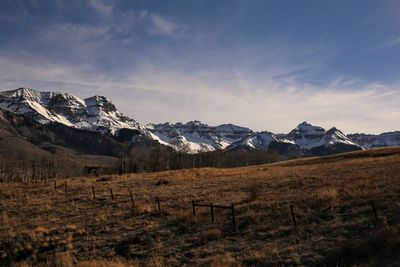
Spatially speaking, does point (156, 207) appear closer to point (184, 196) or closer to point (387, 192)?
point (184, 196)

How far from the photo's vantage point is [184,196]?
37500 mm

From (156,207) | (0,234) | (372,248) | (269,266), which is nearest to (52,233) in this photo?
(0,234)

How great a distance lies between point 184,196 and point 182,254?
1749cm

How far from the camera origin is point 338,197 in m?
25.8

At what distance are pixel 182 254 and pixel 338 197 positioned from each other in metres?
11.2

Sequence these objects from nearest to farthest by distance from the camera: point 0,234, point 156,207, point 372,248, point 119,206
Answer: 1. point 372,248
2. point 0,234
3. point 156,207
4. point 119,206

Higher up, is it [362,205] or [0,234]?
[362,205]

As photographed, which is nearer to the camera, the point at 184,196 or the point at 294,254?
the point at 294,254

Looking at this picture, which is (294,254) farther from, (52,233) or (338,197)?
(52,233)

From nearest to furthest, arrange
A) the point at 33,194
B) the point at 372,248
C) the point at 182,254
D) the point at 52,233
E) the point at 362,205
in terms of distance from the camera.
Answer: the point at 372,248, the point at 182,254, the point at 362,205, the point at 52,233, the point at 33,194

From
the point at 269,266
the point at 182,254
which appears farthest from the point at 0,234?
the point at 269,266

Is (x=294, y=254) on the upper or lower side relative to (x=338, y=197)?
lower

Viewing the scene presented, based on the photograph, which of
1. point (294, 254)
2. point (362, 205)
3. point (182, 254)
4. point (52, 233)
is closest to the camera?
point (294, 254)

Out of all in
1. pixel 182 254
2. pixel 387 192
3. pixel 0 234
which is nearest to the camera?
pixel 182 254
